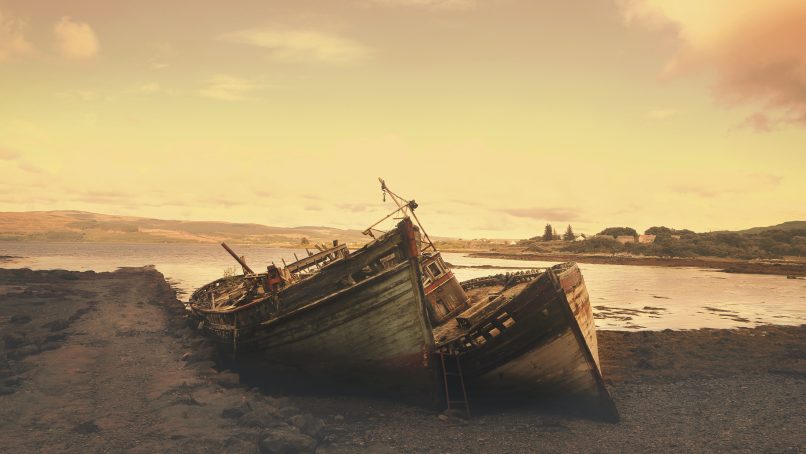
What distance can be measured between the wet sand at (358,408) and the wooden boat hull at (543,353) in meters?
0.74

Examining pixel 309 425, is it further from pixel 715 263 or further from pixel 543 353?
pixel 715 263

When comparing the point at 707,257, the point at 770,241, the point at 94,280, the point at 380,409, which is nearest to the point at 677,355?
the point at 380,409

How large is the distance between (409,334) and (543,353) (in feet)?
12.6

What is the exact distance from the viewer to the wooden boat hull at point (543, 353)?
12.8 meters

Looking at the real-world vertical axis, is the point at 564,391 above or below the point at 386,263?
below

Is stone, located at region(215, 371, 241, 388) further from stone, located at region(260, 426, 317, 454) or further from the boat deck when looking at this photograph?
the boat deck

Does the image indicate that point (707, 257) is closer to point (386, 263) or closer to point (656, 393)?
point (656, 393)

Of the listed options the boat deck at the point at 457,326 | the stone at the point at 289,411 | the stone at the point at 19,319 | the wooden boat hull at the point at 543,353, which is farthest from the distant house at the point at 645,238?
the stone at the point at 19,319

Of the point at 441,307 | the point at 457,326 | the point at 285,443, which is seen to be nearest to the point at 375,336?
the point at 457,326

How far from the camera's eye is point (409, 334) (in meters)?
13.8

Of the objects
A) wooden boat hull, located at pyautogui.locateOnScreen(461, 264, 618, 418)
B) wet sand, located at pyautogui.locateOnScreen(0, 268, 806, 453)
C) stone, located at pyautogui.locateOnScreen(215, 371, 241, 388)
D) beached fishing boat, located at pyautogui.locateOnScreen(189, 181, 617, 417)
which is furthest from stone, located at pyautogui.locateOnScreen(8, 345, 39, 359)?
wooden boat hull, located at pyautogui.locateOnScreen(461, 264, 618, 418)

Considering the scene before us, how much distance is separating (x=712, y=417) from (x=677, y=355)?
737 cm

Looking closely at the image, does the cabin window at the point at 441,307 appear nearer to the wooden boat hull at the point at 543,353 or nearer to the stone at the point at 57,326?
the wooden boat hull at the point at 543,353

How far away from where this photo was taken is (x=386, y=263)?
1513cm
